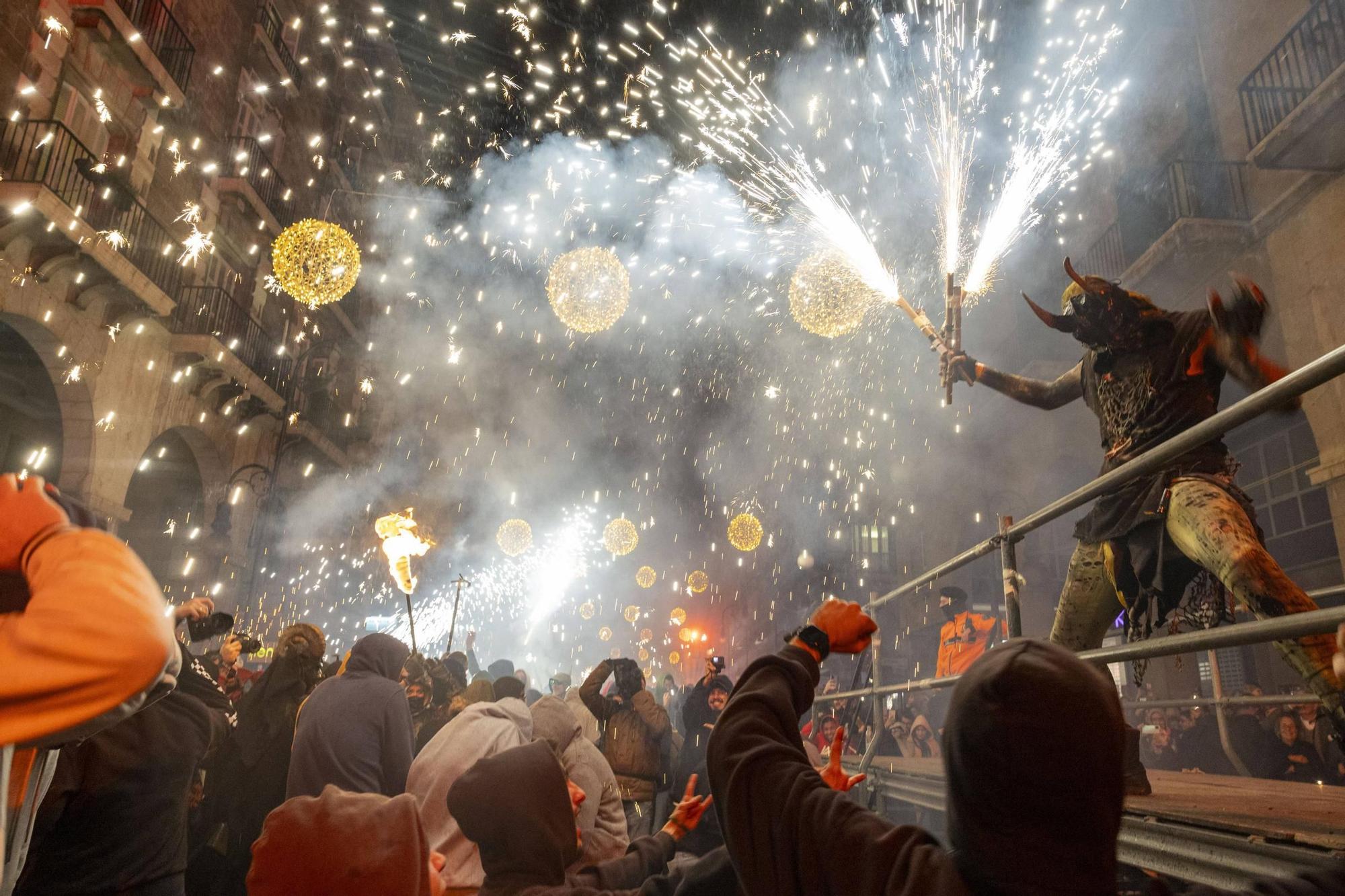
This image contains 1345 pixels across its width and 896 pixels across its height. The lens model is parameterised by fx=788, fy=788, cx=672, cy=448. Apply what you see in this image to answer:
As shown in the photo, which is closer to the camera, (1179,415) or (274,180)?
(1179,415)

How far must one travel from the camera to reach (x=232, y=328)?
15867mm

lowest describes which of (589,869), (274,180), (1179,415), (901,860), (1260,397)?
(589,869)

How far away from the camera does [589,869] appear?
9.45 feet

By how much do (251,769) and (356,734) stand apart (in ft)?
3.68

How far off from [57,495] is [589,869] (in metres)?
2.24

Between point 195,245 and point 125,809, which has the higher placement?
point 195,245

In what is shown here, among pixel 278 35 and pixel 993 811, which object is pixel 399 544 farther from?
pixel 278 35

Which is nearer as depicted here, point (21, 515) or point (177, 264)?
point (21, 515)

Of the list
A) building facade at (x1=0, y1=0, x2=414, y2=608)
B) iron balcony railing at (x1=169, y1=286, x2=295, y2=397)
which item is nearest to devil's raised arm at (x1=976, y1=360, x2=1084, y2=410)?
building facade at (x1=0, y1=0, x2=414, y2=608)

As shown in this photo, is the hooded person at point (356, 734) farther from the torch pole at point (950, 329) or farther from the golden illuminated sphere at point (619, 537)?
the golden illuminated sphere at point (619, 537)

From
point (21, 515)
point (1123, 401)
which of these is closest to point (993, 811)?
point (21, 515)

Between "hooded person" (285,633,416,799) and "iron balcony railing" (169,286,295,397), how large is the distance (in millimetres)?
12504

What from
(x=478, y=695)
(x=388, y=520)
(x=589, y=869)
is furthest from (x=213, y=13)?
(x=589, y=869)

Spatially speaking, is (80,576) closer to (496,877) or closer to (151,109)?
(496,877)
